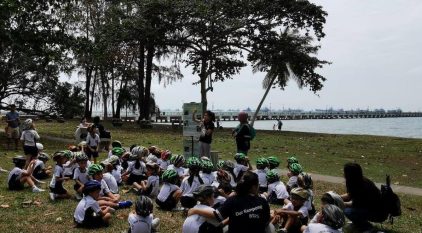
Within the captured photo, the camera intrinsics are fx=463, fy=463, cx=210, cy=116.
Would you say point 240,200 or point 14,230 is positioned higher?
point 240,200

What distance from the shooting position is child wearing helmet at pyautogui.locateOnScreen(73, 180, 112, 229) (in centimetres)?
830

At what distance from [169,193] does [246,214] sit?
4004 mm

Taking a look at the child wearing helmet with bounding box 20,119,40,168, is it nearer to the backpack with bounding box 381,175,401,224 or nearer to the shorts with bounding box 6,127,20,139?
the shorts with bounding box 6,127,20,139

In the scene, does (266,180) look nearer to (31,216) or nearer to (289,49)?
(31,216)

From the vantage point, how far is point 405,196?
1234 centimetres

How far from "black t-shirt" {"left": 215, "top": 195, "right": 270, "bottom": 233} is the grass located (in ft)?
8.71

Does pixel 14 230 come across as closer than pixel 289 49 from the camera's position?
Yes

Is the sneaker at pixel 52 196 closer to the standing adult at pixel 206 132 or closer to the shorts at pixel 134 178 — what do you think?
the shorts at pixel 134 178

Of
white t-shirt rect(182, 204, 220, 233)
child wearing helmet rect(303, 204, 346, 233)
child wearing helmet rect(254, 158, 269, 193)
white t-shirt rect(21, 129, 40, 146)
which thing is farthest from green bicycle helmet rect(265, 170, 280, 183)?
white t-shirt rect(21, 129, 40, 146)

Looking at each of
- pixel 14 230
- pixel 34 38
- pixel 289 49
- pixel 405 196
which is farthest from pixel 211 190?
pixel 289 49

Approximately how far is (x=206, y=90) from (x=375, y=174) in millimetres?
24676

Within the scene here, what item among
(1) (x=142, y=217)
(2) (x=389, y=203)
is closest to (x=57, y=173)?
(1) (x=142, y=217)

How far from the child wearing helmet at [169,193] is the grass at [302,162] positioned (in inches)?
8.4

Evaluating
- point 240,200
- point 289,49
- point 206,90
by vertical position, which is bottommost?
point 240,200
